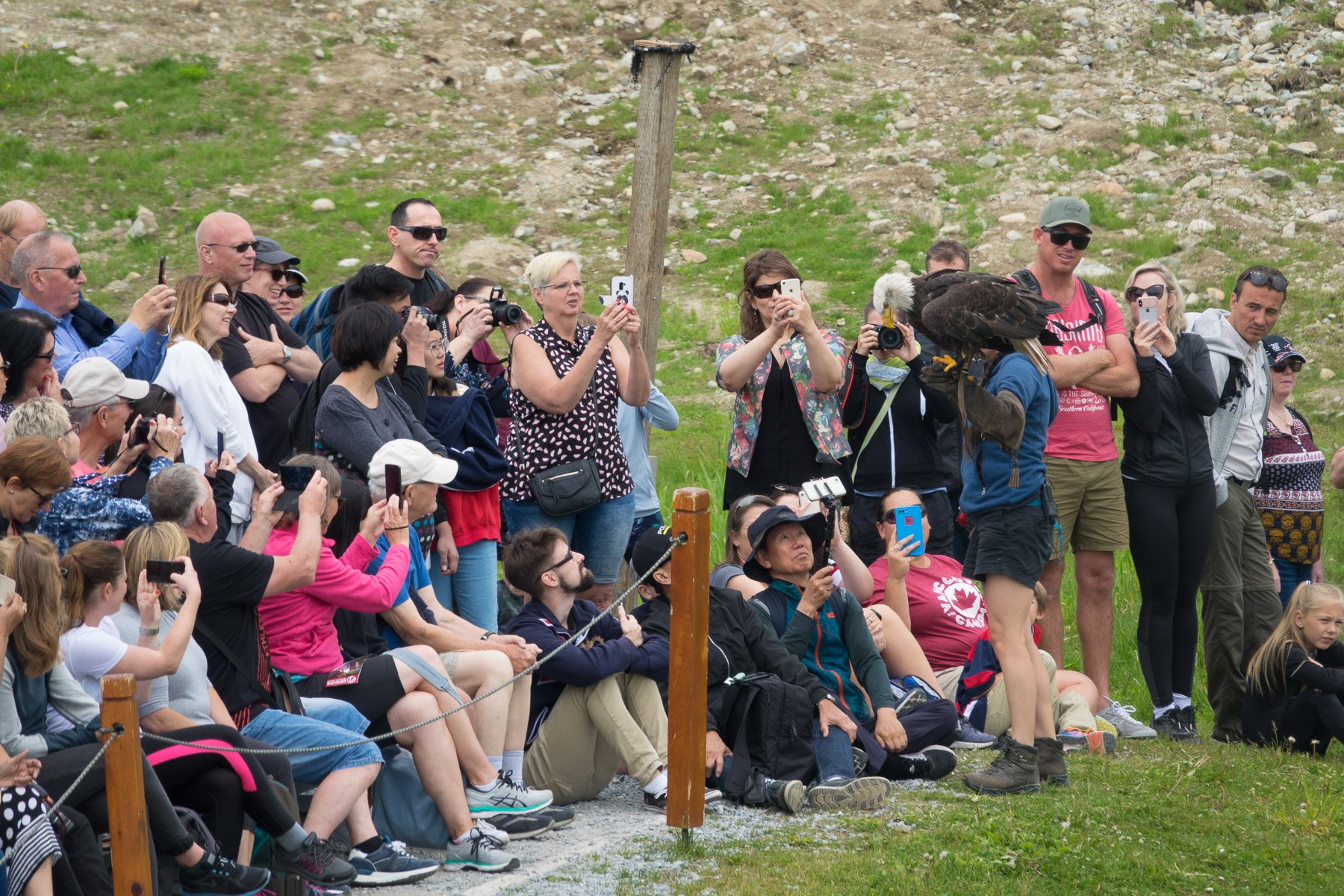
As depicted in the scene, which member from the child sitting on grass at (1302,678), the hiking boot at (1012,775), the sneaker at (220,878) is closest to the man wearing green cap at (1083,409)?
the child sitting on grass at (1302,678)

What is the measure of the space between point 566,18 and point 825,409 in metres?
14.2

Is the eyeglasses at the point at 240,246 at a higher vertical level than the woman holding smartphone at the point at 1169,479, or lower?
higher

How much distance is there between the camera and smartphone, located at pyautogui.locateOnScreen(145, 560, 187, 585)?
4418mm

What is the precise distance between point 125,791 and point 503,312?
3.82 metres

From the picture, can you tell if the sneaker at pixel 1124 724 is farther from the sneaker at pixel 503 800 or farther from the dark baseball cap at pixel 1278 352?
the sneaker at pixel 503 800

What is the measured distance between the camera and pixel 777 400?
7.28 m

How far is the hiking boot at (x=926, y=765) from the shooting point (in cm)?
630

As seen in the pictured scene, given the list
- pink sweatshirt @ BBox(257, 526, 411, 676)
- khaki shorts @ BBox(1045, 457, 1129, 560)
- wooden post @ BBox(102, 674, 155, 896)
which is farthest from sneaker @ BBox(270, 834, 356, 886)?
khaki shorts @ BBox(1045, 457, 1129, 560)

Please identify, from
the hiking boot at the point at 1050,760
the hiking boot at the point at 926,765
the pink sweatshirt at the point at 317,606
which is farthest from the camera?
the hiking boot at the point at 926,765

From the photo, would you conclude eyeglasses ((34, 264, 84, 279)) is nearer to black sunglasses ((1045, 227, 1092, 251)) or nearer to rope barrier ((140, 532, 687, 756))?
rope barrier ((140, 532, 687, 756))

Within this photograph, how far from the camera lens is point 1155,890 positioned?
5.20 m

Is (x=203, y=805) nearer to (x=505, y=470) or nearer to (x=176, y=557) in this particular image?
(x=176, y=557)

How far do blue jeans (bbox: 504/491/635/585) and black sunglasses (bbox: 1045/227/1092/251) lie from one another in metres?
2.49

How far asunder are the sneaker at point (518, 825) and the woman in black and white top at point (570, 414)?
1596mm
